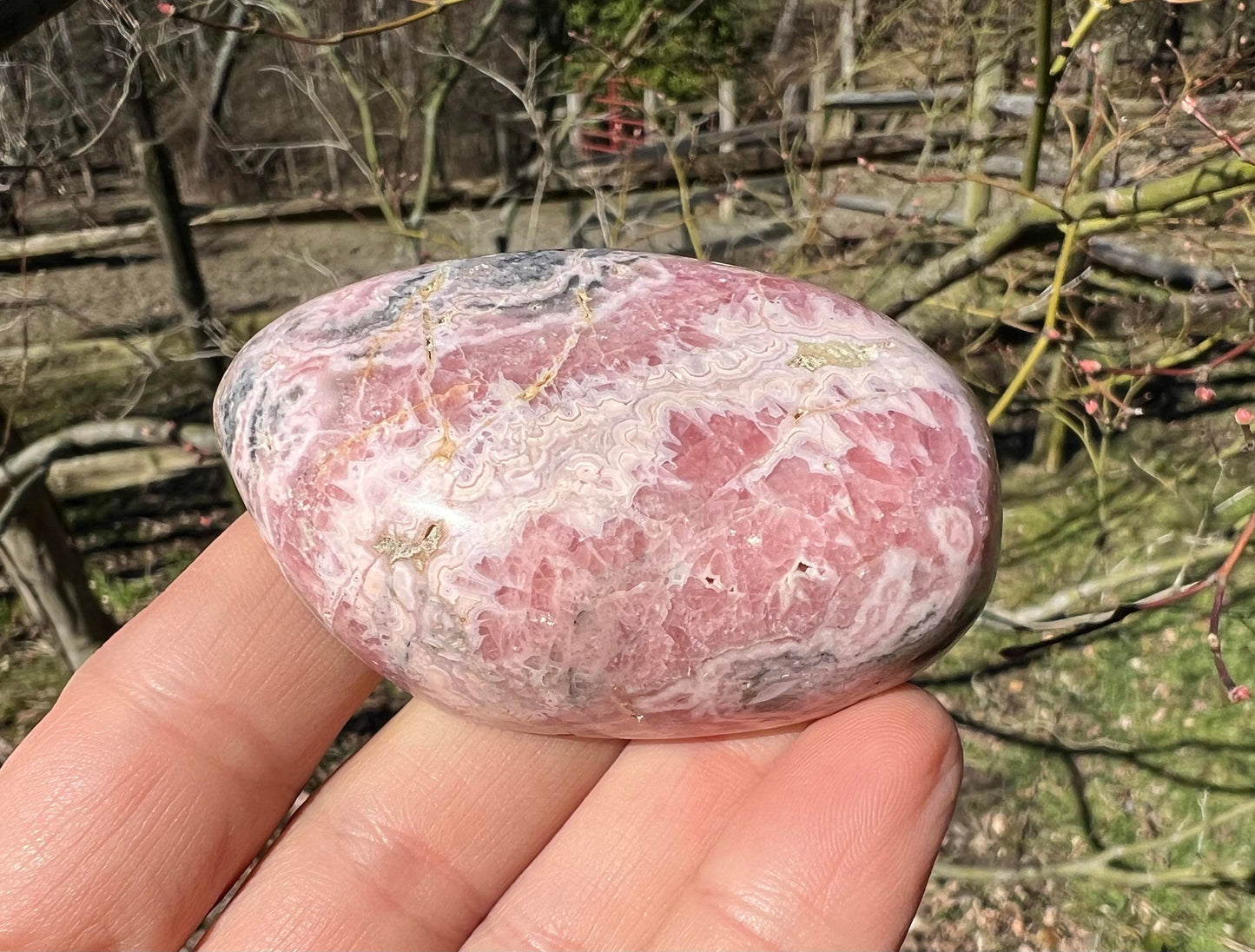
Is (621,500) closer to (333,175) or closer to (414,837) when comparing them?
(414,837)

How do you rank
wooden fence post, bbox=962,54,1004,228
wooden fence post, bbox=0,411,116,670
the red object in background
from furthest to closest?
wooden fence post, bbox=962,54,1004,228 < the red object in background < wooden fence post, bbox=0,411,116,670

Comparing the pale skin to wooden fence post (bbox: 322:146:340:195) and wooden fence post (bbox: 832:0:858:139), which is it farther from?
wooden fence post (bbox: 322:146:340:195)

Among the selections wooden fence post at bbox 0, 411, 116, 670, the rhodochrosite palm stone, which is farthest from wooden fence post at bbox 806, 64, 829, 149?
wooden fence post at bbox 0, 411, 116, 670

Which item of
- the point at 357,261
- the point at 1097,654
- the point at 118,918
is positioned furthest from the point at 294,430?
the point at 357,261

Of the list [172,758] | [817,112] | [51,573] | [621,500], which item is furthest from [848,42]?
[172,758]

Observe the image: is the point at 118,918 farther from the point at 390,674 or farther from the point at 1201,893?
the point at 1201,893

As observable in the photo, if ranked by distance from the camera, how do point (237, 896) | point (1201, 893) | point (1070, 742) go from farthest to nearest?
1. point (1070, 742)
2. point (1201, 893)
3. point (237, 896)

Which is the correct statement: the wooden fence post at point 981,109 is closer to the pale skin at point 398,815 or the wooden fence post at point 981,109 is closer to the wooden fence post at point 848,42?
the wooden fence post at point 848,42
